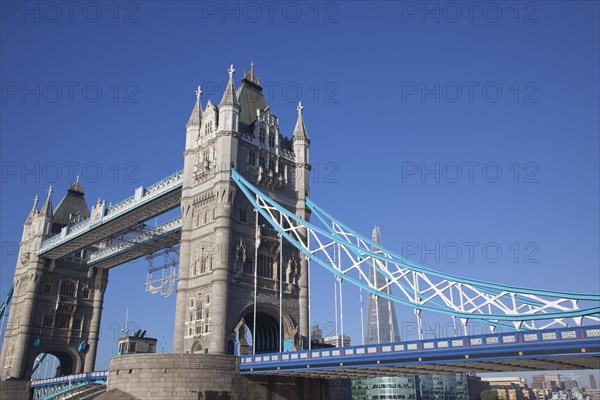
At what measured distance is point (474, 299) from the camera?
3297cm

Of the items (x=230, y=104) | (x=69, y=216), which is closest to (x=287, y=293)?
(x=230, y=104)

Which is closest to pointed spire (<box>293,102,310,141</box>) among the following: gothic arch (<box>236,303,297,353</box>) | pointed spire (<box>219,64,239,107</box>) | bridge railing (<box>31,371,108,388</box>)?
pointed spire (<box>219,64,239,107</box>)

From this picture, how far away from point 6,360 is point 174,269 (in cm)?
2733

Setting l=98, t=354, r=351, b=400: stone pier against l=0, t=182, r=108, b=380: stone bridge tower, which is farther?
l=0, t=182, r=108, b=380: stone bridge tower

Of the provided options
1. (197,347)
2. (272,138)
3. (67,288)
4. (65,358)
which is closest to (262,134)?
(272,138)

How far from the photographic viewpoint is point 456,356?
1171 inches

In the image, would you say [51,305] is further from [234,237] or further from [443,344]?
→ [443,344]

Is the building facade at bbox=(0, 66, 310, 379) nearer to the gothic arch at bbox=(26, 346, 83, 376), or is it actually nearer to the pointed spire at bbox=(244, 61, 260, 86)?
the pointed spire at bbox=(244, 61, 260, 86)

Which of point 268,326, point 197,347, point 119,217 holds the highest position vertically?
point 119,217

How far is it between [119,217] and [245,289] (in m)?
21.9

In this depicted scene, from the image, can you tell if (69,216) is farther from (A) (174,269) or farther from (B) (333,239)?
(B) (333,239)

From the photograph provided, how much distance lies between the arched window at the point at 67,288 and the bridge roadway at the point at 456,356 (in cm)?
4438

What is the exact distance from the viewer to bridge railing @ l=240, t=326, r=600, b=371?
84.3 ft

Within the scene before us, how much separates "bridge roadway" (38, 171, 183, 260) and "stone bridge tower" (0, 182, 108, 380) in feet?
9.06
